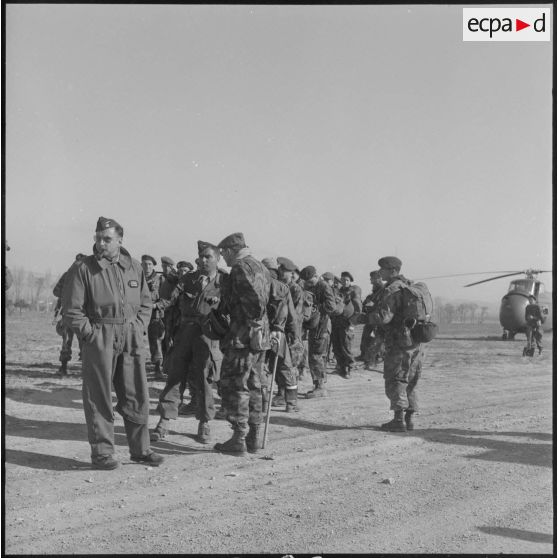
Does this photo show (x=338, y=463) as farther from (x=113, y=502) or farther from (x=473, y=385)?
(x=473, y=385)

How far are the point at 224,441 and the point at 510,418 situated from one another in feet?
12.9

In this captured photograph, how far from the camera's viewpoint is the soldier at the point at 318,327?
417 inches

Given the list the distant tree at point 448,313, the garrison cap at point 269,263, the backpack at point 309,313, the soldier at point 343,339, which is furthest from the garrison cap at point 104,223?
the distant tree at point 448,313

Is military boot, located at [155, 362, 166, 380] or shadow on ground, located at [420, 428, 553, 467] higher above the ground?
military boot, located at [155, 362, 166, 380]

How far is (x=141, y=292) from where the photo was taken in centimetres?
612

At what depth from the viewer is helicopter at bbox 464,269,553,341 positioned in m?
23.5

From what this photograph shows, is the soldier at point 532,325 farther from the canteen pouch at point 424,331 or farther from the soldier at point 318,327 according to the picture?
the canteen pouch at point 424,331

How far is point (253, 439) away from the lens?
6.64 meters

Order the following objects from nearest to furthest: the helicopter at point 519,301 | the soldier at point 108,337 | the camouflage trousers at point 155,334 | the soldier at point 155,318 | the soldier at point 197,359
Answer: the soldier at point 108,337 → the soldier at point 197,359 → the soldier at point 155,318 → the camouflage trousers at point 155,334 → the helicopter at point 519,301

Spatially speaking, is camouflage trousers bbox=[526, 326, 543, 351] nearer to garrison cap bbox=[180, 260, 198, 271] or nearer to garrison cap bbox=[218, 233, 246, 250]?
garrison cap bbox=[180, 260, 198, 271]

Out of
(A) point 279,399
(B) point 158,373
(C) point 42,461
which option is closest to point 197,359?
(C) point 42,461

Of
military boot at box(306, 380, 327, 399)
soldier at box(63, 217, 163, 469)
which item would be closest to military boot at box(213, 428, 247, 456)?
soldier at box(63, 217, 163, 469)

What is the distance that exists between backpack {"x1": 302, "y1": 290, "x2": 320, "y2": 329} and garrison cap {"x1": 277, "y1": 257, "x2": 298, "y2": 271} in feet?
2.44

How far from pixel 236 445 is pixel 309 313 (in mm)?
4309
